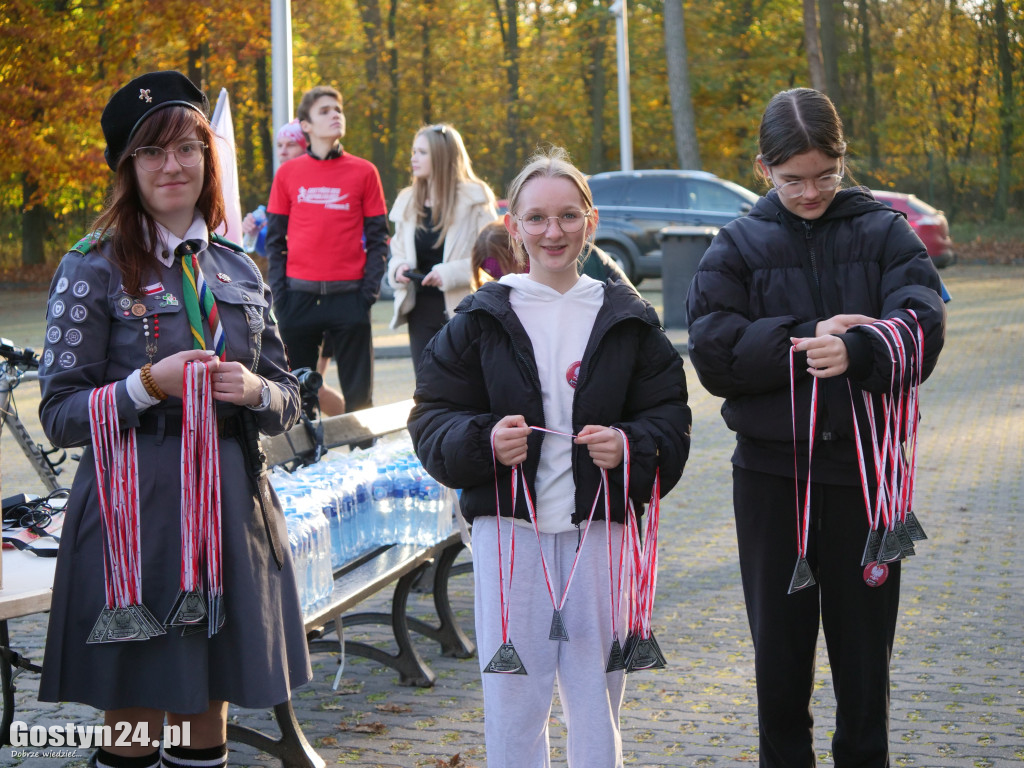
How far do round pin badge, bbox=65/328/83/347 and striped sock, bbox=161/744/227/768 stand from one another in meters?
1.01

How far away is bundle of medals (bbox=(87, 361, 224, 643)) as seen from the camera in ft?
9.40

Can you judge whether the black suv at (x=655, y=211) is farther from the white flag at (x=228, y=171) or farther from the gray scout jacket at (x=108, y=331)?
the gray scout jacket at (x=108, y=331)

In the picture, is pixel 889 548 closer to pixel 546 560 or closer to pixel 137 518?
pixel 546 560

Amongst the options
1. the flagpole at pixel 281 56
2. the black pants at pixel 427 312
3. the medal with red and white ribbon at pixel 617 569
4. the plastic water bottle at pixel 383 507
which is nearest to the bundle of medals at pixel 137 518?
the medal with red and white ribbon at pixel 617 569

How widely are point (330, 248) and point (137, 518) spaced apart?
4.98 m

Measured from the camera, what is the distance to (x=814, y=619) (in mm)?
3422

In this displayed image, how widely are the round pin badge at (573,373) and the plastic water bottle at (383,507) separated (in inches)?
84.2

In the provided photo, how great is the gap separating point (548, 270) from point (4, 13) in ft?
66.3

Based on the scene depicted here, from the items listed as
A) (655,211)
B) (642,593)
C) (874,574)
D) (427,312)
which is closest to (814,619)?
(874,574)

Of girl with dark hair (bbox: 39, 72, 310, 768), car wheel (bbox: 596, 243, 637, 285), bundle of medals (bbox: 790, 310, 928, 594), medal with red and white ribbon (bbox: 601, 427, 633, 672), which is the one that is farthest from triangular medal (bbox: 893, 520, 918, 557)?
car wheel (bbox: 596, 243, 637, 285)

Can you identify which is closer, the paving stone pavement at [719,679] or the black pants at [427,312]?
the paving stone pavement at [719,679]

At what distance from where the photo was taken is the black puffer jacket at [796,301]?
3.25 m

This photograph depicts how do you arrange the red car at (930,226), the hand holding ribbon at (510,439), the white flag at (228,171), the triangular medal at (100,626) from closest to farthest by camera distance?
the triangular medal at (100,626) < the hand holding ribbon at (510,439) < the white flag at (228,171) < the red car at (930,226)

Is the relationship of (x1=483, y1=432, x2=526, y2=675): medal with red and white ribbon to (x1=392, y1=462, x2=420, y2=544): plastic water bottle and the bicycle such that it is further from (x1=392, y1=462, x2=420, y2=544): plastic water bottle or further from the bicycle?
the bicycle
